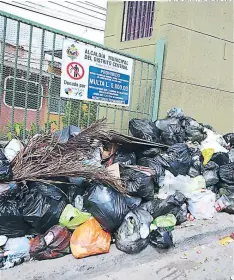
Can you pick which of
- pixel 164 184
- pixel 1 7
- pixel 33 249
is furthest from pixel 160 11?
pixel 1 7

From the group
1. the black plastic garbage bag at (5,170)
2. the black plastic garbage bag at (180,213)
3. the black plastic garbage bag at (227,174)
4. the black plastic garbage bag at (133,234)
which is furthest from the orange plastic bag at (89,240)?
the black plastic garbage bag at (227,174)

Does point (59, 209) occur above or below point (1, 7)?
below

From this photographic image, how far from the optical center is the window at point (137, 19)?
16.2ft

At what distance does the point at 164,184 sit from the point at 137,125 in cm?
90

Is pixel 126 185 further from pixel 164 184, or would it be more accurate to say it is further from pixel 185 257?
pixel 185 257

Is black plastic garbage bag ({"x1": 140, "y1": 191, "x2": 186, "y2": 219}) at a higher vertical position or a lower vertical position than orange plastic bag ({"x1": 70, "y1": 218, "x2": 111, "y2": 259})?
higher

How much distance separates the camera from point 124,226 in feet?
9.39

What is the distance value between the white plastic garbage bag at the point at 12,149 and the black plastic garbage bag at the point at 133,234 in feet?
3.80

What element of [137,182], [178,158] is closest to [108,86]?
[178,158]

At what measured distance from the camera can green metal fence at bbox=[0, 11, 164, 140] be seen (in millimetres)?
3238

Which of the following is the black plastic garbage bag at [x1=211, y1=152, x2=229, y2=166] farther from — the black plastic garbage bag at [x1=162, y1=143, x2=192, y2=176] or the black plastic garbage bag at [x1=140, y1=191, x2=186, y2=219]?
the black plastic garbage bag at [x1=140, y1=191, x2=186, y2=219]

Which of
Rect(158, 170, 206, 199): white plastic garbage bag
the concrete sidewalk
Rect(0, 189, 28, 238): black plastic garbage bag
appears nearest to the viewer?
the concrete sidewalk

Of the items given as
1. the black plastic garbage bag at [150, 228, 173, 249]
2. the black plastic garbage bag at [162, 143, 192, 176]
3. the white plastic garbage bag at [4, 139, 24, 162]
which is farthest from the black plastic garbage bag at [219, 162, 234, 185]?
the white plastic garbage bag at [4, 139, 24, 162]

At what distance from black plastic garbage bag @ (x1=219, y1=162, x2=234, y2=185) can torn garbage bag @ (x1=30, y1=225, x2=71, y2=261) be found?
87.1 inches
